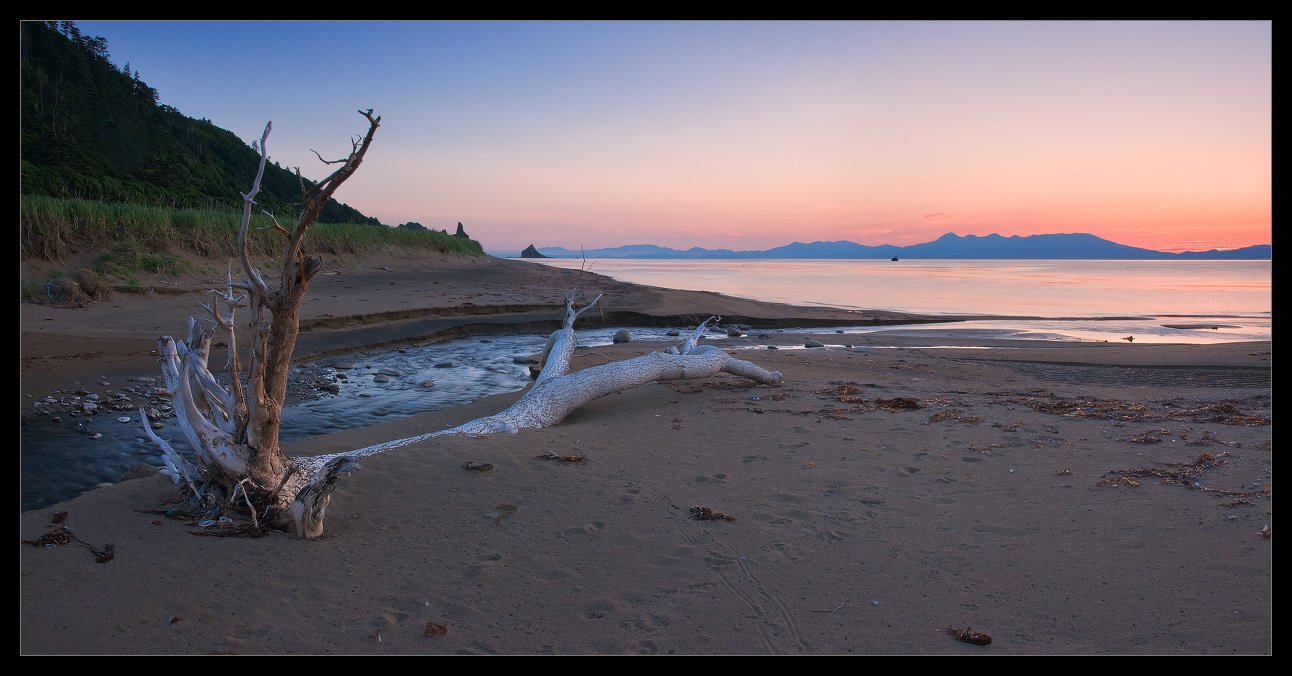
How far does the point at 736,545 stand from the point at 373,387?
279 inches

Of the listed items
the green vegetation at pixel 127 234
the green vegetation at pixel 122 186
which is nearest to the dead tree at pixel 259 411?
the green vegetation at pixel 122 186

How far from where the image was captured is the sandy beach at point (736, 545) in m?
3.03

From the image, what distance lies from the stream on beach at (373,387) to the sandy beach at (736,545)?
3.22 ft

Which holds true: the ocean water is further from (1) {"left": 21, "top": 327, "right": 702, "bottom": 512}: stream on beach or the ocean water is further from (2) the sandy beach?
(2) the sandy beach

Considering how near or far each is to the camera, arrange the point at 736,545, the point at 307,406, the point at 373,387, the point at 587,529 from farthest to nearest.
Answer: the point at 373,387 → the point at 307,406 → the point at 587,529 → the point at 736,545

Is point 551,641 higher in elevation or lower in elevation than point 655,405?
lower

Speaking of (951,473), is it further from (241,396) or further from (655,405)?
(241,396)

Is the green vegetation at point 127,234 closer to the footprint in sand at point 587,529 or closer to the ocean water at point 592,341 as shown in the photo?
the ocean water at point 592,341

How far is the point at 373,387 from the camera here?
379 inches

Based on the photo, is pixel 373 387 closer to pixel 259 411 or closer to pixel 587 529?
pixel 259 411

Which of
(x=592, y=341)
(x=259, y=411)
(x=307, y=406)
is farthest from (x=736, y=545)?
(x=592, y=341)

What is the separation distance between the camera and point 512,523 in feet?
13.8
